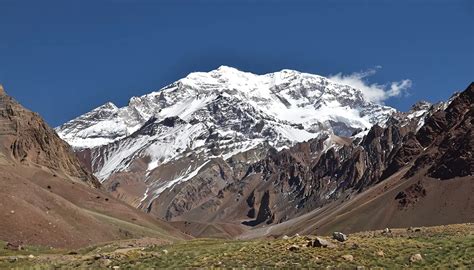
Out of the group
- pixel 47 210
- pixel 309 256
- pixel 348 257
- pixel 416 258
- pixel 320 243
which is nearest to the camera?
pixel 348 257

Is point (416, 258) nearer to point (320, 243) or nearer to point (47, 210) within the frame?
point (320, 243)

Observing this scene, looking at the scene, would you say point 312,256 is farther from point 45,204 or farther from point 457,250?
point 45,204

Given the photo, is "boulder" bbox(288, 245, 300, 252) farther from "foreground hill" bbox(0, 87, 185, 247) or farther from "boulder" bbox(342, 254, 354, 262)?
"foreground hill" bbox(0, 87, 185, 247)

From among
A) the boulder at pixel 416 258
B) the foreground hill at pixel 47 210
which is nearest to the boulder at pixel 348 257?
the boulder at pixel 416 258

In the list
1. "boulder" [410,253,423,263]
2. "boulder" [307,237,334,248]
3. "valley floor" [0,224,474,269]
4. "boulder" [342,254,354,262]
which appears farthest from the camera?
"boulder" [307,237,334,248]

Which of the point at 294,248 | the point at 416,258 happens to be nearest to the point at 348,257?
the point at 294,248

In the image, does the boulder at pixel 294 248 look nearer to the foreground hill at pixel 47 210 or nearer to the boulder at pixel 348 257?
the boulder at pixel 348 257

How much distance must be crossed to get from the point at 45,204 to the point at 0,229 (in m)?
26.8

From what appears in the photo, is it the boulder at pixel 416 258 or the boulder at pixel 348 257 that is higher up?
the boulder at pixel 348 257

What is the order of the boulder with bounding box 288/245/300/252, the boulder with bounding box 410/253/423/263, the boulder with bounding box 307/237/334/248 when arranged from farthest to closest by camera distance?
the boulder with bounding box 288/245/300/252 < the boulder with bounding box 307/237/334/248 < the boulder with bounding box 410/253/423/263

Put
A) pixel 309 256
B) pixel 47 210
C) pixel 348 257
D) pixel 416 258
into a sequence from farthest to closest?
1. pixel 47 210
2. pixel 309 256
3. pixel 416 258
4. pixel 348 257

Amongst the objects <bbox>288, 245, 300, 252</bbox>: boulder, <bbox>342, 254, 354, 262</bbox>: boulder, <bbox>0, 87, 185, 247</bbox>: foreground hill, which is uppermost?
<bbox>0, 87, 185, 247</bbox>: foreground hill

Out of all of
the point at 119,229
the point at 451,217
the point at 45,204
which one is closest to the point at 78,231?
the point at 45,204

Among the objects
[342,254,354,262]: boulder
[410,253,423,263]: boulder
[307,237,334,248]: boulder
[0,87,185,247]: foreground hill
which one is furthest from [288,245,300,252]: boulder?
[0,87,185,247]: foreground hill
